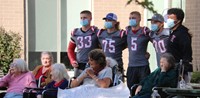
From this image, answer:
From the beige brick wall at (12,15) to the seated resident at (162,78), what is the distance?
6782mm

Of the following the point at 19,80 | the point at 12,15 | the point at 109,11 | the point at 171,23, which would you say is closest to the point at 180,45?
the point at 171,23

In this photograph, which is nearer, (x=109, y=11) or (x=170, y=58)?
(x=170, y=58)

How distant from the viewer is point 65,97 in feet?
26.0

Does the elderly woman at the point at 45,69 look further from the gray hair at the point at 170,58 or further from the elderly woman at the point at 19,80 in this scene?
the gray hair at the point at 170,58

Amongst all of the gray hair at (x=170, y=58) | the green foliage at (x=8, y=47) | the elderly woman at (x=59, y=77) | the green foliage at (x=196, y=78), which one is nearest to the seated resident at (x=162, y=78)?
the gray hair at (x=170, y=58)

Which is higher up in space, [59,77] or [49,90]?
[59,77]

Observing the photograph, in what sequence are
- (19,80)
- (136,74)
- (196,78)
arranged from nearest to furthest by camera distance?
1. (19,80)
2. (136,74)
3. (196,78)

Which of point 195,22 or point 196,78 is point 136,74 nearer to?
point 196,78

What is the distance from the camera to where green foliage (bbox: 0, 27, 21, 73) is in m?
14.1

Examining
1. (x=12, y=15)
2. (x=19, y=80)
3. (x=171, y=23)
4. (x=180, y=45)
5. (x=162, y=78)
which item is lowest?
(x=19, y=80)

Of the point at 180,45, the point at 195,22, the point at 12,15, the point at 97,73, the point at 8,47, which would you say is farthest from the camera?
the point at 12,15

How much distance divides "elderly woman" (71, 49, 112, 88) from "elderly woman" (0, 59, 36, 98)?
1086mm

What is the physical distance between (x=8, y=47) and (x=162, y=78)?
711 cm

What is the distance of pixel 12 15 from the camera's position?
14453mm
